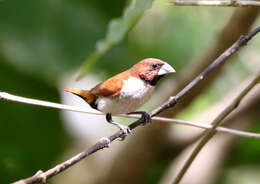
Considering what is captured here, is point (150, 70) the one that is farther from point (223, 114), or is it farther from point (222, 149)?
point (222, 149)

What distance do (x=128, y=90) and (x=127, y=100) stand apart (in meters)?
0.04

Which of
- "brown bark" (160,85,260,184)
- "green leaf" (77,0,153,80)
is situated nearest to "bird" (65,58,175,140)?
"green leaf" (77,0,153,80)

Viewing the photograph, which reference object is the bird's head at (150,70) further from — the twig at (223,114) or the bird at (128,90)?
the twig at (223,114)

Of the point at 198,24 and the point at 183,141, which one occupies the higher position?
the point at 198,24

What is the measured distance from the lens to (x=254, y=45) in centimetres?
296

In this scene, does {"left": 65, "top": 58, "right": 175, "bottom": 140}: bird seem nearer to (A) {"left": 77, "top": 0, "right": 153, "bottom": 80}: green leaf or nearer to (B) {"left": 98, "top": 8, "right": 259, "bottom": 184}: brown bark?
(A) {"left": 77, "top": 0, "right": 153, "bottom": 80}: green leaf

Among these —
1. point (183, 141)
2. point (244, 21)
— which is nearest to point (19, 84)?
point (183, 141)

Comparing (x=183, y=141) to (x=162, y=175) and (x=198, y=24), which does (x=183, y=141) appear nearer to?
(x=162, y=175)

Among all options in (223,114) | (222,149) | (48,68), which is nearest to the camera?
(223,114)

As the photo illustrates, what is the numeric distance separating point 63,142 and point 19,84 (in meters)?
0.39

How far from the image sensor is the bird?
1.64 meters

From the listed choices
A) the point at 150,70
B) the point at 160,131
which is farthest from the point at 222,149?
the point at 150,70

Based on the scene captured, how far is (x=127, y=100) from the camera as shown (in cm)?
164

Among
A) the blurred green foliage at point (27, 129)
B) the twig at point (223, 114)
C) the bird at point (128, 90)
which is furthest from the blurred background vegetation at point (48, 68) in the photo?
the twig at point (223, 114)
